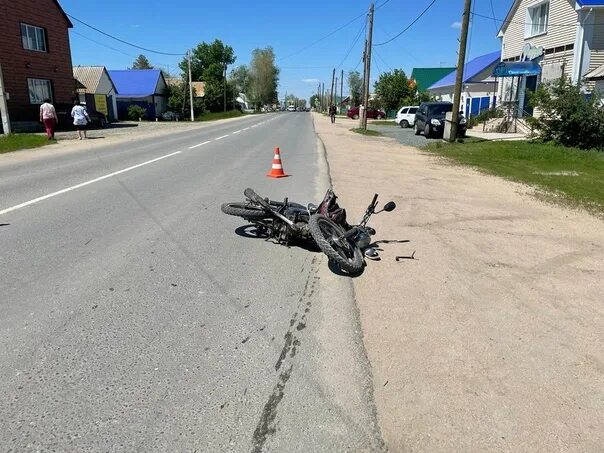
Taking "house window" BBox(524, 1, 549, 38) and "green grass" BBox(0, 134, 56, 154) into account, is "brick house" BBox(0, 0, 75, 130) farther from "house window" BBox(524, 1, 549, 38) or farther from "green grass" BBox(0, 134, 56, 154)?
"house window" BBox(524, 1, 549, 38)

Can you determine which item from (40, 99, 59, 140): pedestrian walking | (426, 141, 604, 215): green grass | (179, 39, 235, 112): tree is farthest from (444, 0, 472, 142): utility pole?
(179, 39, 235, 112): tree

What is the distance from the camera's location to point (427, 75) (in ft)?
222

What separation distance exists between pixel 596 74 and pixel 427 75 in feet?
158

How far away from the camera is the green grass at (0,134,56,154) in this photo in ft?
59.6

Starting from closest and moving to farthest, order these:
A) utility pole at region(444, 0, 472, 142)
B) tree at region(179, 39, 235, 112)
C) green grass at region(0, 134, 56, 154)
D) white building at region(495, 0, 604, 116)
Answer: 1. green grass at region(0, 134, 56, 154)
2. utility pole at region(444, 0, 472, 142)
3. white building at region(495, 0, 604, 116)
4. tree at region(179, 39, 235, 112)

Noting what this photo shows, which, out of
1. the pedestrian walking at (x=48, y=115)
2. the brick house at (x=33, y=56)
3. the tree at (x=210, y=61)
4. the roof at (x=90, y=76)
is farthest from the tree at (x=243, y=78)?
the pedestrian walking at (x=48, y=115)

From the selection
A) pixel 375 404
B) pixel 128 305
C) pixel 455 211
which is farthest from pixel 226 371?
pixel 455 211

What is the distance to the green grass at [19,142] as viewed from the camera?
1815 cm

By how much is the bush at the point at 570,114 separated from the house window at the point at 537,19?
1061 cm

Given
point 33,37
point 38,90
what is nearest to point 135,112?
point 33,37

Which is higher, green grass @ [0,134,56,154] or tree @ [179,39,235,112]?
tree @ [179,39,235,112]

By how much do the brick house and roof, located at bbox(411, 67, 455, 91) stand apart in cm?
4557

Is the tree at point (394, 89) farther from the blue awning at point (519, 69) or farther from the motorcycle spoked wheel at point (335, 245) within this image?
the motorcycle spoked wheel at point (335, 245)

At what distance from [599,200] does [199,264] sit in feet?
25.3
